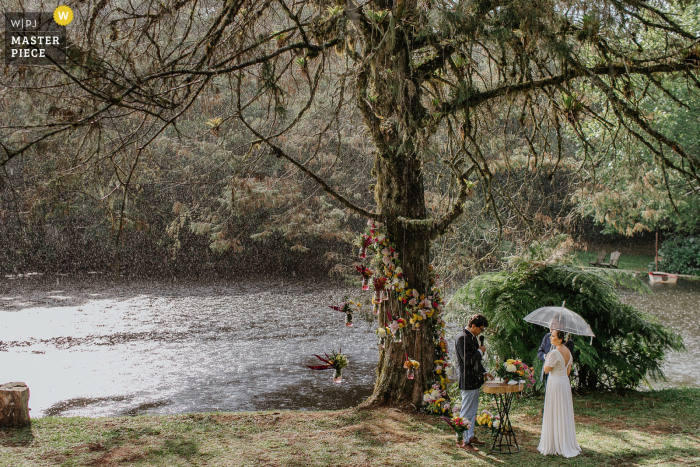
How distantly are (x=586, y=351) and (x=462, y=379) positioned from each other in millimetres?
2715

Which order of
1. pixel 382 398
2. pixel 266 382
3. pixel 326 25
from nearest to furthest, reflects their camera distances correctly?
pixel 326 25, pixel 382 398, pixel 266 382

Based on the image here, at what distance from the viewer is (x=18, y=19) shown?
5.13m

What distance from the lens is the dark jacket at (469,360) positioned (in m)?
5.24

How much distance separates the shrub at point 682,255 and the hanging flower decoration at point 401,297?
22.2m

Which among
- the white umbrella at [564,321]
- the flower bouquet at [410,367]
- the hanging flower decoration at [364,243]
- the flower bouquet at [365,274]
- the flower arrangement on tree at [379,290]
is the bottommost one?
the flower bouquet at [410,367]

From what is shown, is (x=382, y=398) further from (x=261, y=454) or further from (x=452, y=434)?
(x=261, y=454)

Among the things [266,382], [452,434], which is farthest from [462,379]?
[266,382]

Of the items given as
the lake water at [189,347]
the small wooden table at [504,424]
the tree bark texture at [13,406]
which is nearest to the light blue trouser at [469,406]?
the small wooden table at [504,424]

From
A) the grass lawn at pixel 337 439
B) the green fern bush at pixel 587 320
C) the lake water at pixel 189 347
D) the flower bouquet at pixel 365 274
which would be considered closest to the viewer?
the grass lawn at pixel 337 439

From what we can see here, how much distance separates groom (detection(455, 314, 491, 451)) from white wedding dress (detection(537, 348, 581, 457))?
0.61 meters

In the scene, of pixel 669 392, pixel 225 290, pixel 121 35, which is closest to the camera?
pixel 121 35

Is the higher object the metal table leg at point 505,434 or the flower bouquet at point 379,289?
the flower bouquet at point 379,289

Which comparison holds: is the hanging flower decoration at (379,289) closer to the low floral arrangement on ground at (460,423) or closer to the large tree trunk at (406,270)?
the large tree trunk at (406,270)

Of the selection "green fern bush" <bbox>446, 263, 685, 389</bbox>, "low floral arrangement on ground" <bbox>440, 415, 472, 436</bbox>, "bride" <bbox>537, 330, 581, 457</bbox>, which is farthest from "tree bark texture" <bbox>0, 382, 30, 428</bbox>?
"green fern bush" <bbox>446, 263, 685, 389</bbox>
